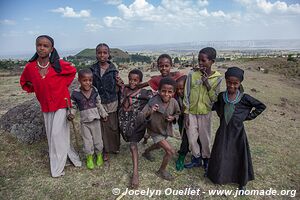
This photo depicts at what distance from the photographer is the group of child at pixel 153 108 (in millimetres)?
3467

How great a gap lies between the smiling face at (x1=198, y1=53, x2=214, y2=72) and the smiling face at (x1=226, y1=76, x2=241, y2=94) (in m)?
0.38

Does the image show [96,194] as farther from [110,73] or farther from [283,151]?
[283,151]

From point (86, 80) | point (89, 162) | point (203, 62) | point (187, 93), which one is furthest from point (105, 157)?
point (203, 62)

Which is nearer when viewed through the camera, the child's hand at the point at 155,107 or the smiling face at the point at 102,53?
the child's hand at the point at 155,107

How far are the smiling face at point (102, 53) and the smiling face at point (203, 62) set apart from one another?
1.37m

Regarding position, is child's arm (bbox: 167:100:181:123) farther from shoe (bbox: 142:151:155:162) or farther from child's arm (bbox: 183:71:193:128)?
shoe (bbox: 142:151:155:162)

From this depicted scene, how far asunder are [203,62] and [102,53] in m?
1.48

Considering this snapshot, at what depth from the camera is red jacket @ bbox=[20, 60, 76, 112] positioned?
3.58 meters

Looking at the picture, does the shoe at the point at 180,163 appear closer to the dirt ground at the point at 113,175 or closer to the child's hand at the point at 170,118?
the dirt ground at the point at 113,175

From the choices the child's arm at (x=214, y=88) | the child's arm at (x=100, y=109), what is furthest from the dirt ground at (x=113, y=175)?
the child's arm at (x=214, y=88)

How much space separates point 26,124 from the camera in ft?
15.9

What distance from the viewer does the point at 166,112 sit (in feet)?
11.8

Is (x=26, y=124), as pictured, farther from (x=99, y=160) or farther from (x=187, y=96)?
(x=187, y=96)

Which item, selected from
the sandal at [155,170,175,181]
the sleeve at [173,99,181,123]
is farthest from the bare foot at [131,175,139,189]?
the sleeve at [173,99,181,123]
